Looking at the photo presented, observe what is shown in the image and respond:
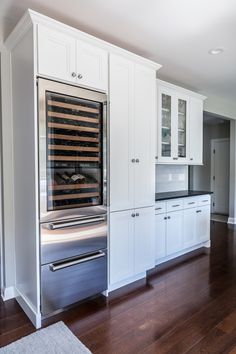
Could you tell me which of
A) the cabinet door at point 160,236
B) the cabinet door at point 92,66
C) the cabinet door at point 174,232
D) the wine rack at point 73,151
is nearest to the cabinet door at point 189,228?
A: the cabinet door at point 174,232

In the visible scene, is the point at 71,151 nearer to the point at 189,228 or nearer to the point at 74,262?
the point at 74,262

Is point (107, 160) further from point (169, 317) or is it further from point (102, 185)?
point (169, 317)

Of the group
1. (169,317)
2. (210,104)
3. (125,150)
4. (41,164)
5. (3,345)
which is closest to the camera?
(3,345)

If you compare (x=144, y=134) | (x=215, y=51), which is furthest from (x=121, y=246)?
(x=215, y=51)

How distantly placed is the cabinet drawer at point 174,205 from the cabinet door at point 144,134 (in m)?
0.46

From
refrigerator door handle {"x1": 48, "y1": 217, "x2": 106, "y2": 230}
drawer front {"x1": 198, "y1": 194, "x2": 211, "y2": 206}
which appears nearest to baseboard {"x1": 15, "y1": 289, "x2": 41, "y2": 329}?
refrigerator door handle {"x1": 48, "y1": 217, "x2": 106, "y2": 230}

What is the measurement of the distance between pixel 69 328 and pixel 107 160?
152cm

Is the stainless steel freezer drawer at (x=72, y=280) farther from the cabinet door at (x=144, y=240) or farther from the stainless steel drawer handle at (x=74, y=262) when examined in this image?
the cabinet door at (x=144, y=240)

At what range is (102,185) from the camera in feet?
8.21

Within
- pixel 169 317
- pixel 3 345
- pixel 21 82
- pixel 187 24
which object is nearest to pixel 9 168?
pixel 21 82

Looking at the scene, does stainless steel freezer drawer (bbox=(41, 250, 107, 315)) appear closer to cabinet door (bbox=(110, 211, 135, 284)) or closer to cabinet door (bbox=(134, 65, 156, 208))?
cabinet door (bbox=(110, 211, 135, 284))

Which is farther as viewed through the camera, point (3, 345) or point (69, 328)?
point (69, 328)

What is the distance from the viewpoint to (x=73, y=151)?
7.55ft

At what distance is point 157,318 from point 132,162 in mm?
1521
